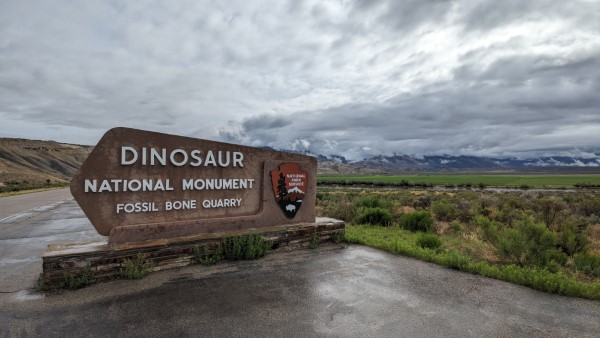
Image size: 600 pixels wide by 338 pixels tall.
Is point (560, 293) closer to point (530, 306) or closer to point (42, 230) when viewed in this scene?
point (530, 306)

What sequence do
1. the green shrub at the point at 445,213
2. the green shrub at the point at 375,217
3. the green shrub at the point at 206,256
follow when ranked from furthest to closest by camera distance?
the green shrub at the point at 445,213
the green shrub at the point at 375,217
the green shrub at the point at 206,256

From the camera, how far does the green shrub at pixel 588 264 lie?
21.2 feet

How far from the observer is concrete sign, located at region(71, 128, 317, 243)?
19.7ft

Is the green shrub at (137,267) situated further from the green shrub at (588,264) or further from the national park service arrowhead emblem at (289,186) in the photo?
the green shrub at (588,264)

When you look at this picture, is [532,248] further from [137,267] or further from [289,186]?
[137,267]

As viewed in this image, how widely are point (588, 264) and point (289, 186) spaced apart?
6059 millimetres

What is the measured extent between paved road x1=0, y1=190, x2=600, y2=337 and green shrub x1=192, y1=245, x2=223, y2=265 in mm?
197

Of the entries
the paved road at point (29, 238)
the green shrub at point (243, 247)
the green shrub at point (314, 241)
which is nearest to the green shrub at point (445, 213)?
the green shrub at point (314, 241)

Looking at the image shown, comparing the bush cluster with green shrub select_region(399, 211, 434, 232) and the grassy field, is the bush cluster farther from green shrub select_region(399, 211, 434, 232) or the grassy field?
the grassy field

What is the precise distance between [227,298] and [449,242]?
6.63m

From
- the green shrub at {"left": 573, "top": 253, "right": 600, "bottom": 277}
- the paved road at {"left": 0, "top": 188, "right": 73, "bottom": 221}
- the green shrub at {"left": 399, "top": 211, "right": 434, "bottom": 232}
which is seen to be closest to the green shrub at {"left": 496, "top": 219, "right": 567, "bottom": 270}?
the green shrub at {"left": 573, "top": 253, "right": 600, "bottom": 277}

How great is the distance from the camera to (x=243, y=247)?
683 centimetres

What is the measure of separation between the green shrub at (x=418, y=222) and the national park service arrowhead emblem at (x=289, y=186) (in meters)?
4.82

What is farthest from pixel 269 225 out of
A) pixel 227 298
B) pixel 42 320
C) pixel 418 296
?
pixel 42 320
